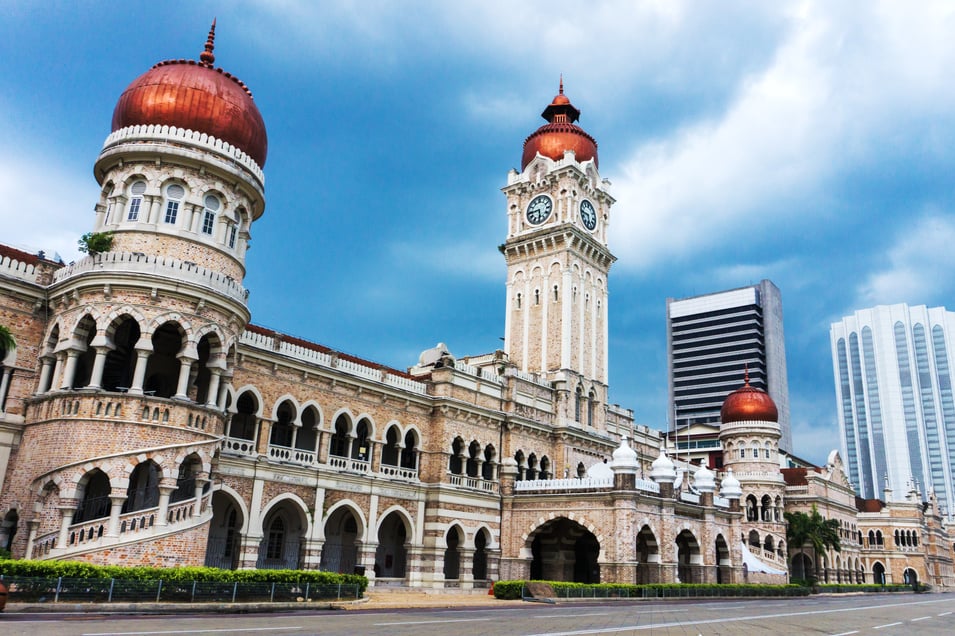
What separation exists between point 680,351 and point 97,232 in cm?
13404

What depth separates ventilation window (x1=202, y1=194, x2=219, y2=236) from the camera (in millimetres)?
27359

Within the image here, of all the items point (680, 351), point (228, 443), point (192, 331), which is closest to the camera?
point (192, 331)

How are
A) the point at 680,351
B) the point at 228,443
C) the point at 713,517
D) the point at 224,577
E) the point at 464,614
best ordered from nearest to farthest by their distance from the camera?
the point at 224,577, the point at 464,614, the point at 228,443, the point at 713,517, the point at 680,351

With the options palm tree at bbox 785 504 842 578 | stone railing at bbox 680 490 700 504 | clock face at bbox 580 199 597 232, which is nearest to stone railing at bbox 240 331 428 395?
stone railing at bbox 680 490 700 504

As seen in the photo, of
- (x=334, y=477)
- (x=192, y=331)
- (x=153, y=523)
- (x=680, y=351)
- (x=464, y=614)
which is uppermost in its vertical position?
(x=680, y=351)

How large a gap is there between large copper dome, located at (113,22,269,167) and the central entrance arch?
24.3m

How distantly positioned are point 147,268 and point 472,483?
2146cm

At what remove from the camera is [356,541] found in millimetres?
35094

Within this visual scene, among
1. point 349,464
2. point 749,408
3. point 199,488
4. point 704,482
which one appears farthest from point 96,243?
point 749,408

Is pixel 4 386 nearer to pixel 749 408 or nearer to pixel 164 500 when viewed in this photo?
pixel 164 500

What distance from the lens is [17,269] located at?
2617 centimetres

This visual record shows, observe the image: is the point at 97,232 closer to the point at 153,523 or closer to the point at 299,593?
the point at 153,523

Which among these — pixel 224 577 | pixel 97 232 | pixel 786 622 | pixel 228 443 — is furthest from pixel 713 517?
pixel 97 232

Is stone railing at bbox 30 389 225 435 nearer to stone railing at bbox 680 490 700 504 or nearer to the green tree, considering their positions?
the green tree
